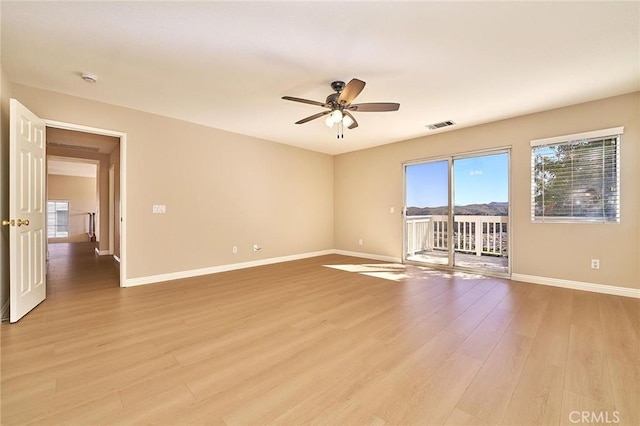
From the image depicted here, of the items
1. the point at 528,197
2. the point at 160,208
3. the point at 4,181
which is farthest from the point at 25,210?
the point at 528,197

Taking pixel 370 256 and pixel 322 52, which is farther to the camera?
pixel 370 256

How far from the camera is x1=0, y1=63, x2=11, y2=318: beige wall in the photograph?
2.75m

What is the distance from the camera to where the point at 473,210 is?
4.92 m

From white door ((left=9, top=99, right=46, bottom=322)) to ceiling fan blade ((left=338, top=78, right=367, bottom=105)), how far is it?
3229 millimetres

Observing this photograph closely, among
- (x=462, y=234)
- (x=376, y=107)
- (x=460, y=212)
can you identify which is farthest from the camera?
(x=462, y=234)

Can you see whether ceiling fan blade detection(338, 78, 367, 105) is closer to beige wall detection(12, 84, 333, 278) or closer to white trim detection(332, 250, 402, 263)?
beige wall detection(12, 84, 333, 278)

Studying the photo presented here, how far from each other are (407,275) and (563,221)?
2.31 meters

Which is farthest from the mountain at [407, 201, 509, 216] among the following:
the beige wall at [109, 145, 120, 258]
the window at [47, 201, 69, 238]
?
the window at [47, 201, 69, 238]

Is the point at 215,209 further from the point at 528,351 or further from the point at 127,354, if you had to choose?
the point at 528,351

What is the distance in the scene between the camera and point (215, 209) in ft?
15.8

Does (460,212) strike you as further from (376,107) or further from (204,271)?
(204,271)

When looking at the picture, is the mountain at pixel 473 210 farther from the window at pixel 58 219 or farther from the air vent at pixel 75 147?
the window at pixel 58 219

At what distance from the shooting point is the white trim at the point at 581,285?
339 cm

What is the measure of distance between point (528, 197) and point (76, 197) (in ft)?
46.6
